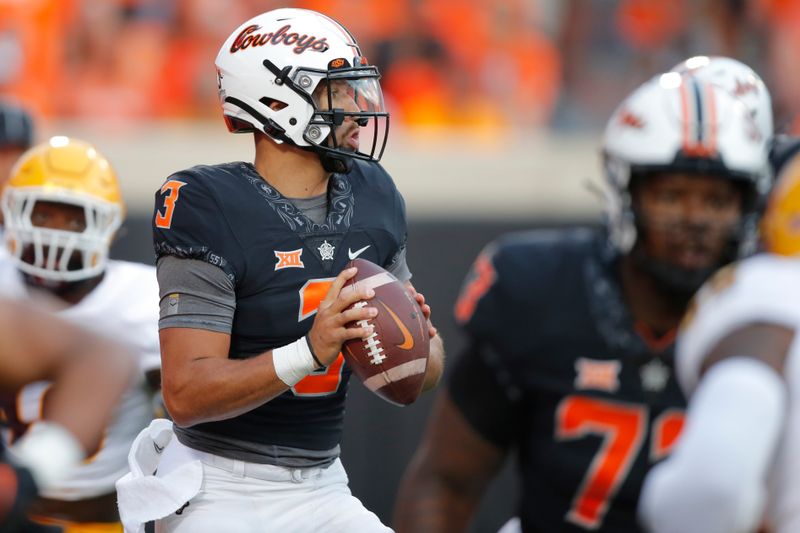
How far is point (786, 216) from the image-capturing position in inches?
86.6

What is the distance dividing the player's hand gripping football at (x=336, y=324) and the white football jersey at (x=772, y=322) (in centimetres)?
73

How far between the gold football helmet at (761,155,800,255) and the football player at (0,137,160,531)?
1.91 metres

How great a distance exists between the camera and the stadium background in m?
7.00

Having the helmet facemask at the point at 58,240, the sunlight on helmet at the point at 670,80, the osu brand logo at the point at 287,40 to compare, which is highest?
the osu brand logo at the point at 287,40

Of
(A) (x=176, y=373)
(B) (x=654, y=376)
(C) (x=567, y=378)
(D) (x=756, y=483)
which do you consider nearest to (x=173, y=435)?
(A) (x=176, y=373)

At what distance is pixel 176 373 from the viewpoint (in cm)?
273

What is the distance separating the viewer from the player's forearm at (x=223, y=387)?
269 cm

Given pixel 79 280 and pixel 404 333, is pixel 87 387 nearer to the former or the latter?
pixel 404 333

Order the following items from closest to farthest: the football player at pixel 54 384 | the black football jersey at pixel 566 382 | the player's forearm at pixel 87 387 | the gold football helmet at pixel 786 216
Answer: the gold football helmet at pixel 786 216 < the football player at pixel 54 384 < the player's forearm at pixel 87 387 < the black football jersey at pixel 566 382

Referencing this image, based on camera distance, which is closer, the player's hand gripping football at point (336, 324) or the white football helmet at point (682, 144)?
the player's hand gripping football at point (336, 324)

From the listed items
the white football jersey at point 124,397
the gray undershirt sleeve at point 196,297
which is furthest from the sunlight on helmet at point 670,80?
the white football jersey at point 124,397

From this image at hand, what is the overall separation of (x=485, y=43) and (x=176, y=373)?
5612mm

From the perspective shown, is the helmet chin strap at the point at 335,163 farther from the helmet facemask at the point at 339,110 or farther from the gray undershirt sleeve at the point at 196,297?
the gray undershirt sleeve at the point at 196,297

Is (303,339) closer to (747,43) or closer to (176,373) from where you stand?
(176,373)
